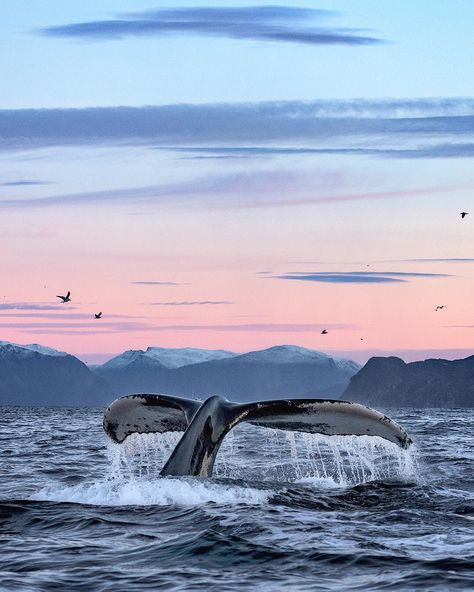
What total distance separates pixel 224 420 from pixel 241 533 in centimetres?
219

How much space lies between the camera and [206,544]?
10711 millimetres

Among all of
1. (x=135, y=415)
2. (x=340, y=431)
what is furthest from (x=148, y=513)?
(x=340, y=431)

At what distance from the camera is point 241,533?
11141 millimetres

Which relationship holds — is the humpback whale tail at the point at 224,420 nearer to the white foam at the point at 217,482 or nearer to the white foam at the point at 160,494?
the white foam at the point at 217,482

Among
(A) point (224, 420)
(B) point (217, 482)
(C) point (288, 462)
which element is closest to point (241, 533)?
(A) point (224, 420)

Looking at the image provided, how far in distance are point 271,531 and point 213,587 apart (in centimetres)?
252

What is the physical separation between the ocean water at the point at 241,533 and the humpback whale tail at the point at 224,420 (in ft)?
0.61

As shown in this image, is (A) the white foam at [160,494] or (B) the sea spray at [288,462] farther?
(B) the sea spray at [288,462]

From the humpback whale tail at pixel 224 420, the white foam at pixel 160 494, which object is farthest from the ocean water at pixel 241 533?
the humpback whale tail at pixel 224 420

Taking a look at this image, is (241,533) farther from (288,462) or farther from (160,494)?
(288,462)

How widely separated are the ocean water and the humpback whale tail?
0.18 meters

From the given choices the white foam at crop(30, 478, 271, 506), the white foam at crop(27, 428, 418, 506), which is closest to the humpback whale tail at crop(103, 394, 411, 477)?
the white foam at crop(27, 428, 418, 506)

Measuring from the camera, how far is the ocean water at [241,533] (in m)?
9.25

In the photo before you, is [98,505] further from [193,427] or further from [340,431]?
[340,431]
